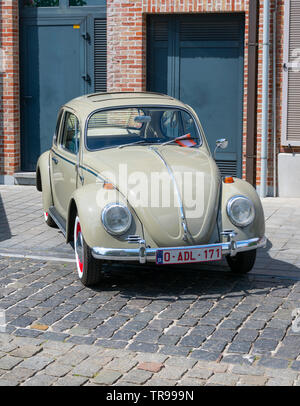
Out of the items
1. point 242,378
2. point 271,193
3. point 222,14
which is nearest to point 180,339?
point 242,378

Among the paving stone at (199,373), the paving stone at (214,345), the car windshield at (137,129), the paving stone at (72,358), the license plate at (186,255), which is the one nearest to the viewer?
the paving stone at (199,373)

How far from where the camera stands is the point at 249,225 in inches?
274

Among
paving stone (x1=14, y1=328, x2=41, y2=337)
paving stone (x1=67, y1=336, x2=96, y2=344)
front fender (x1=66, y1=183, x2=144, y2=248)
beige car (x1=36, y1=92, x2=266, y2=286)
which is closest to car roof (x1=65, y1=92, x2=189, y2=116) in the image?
beige car (x1=36, y1=92, x2=266, y2=286)

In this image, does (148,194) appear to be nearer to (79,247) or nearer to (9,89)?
(79,247)

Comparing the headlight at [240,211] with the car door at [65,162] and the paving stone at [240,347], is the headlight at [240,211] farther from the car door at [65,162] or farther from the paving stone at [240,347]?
the car door at [65,162]

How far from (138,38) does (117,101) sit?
14.6 feet

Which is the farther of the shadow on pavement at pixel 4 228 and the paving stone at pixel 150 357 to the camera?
the shadow on pavement at pixel 4 228

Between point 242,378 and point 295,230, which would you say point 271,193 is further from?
point 242,378

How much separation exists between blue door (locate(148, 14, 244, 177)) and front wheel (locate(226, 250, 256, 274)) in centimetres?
498

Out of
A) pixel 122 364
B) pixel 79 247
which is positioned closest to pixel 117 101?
pixel 79 247

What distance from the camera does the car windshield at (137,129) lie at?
7.88 meters

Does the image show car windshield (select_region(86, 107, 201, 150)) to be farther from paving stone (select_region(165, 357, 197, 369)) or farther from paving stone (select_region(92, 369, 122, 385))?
paving stone (select_region(92, 369, 122, 385))

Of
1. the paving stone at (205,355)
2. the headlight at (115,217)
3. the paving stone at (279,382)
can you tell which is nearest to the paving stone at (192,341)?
the paving stone at (205,355)
